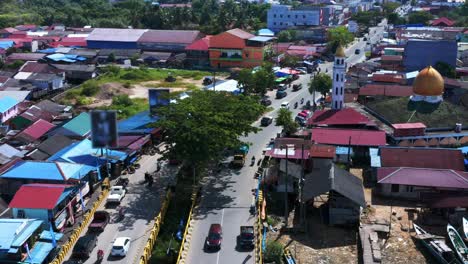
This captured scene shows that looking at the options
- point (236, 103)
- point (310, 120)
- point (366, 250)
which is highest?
point (236, 103)

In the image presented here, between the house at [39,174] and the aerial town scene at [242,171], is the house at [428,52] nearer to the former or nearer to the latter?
the aerial town scene at [242,171]

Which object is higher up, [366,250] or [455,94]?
[455,94]

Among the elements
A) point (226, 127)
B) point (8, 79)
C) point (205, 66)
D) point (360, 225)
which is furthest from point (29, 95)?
point (360, 225)

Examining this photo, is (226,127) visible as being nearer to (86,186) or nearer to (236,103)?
(236,103)

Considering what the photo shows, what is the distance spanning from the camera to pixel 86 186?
106ft

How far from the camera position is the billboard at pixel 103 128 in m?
29.8

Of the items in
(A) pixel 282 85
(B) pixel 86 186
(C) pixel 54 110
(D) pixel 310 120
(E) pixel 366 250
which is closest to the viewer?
(E) pixel 366 250

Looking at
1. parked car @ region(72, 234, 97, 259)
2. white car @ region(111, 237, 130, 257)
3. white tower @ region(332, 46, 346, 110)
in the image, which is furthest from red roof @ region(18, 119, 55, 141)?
white tower @ region(332, 46, 346, 110)

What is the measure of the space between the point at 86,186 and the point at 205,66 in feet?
158

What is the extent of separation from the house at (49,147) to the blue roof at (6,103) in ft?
36.4

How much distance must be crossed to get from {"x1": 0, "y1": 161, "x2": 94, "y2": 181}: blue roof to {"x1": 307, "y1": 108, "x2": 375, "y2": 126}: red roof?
62.4ft

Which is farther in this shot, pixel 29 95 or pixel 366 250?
pixel 29 95

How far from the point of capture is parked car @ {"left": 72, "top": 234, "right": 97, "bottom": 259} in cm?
2523

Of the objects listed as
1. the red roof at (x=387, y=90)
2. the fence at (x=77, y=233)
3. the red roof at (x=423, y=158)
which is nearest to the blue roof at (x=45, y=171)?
the fence at (x=77, y=233)
